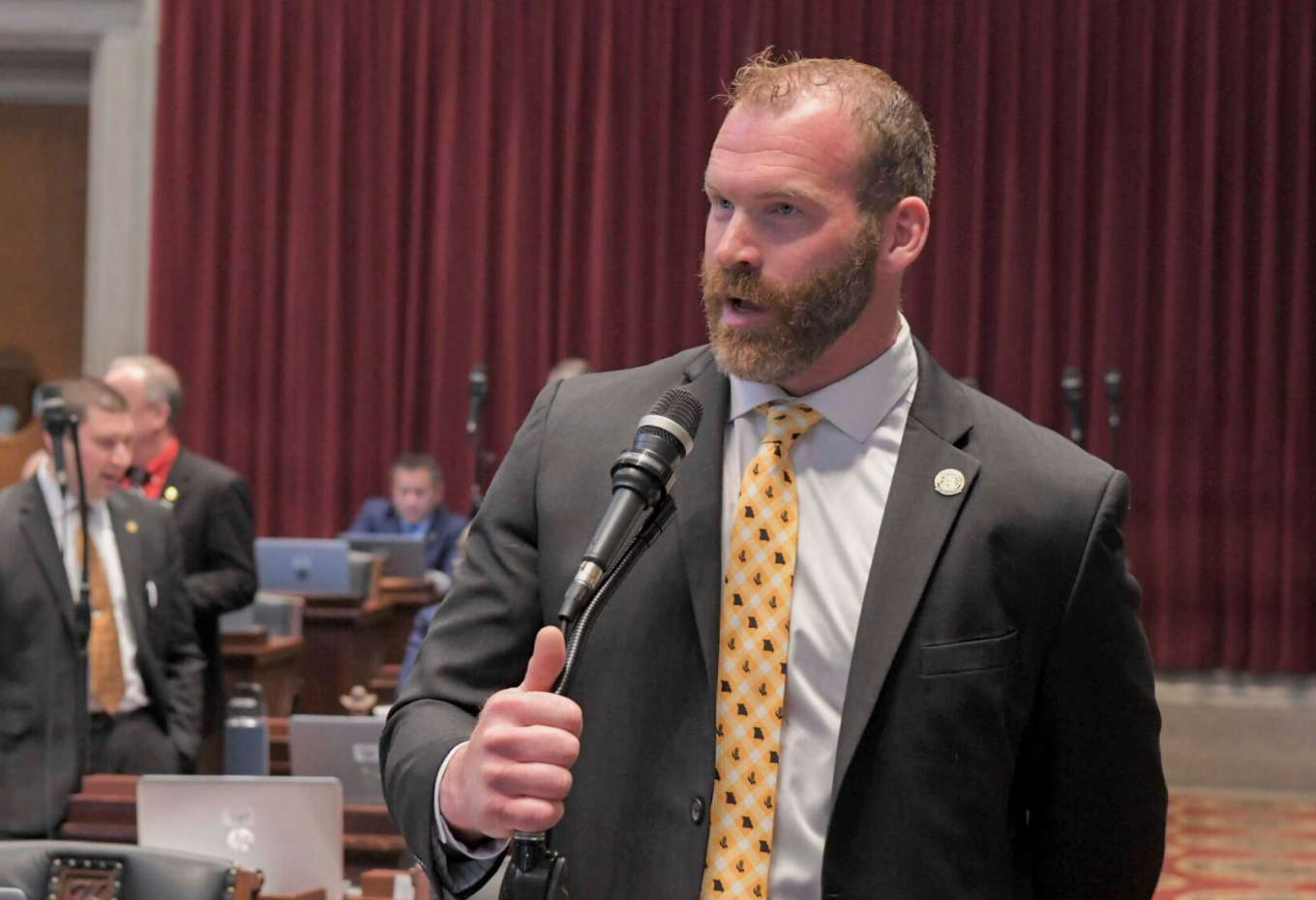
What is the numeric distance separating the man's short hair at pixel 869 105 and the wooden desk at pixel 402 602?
639 centimetres

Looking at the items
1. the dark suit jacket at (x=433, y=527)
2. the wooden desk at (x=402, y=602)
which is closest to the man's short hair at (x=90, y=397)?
the wooden desk at (x=402, y=602)

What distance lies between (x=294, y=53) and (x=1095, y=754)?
9.06 m

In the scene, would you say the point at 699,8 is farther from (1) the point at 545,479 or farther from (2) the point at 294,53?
(1) the point at 545,479

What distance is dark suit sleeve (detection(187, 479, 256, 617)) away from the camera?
6.53m

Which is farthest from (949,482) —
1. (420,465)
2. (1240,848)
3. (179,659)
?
(420,465)

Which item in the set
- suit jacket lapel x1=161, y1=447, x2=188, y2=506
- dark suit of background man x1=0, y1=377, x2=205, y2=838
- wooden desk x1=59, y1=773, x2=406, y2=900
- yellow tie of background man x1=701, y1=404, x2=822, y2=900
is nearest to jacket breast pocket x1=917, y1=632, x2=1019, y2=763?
yellow tie of background man x1=701, y1=404, x2=822, y2=900

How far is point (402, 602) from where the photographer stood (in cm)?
823

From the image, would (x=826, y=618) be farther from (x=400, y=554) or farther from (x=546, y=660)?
(x=400, y=554)

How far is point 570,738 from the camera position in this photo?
4.59 feet

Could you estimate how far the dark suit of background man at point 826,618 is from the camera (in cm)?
176

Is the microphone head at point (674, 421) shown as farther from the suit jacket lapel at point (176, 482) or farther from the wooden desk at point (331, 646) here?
the wooden desk at point (331, 646)

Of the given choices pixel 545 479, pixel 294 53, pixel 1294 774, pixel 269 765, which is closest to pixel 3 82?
pixel 294 53

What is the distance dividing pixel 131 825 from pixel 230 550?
2.51 m

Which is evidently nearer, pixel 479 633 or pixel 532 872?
pixel 532 872
